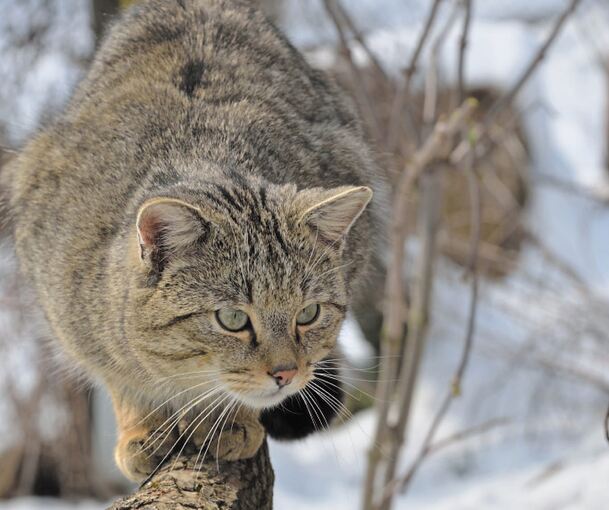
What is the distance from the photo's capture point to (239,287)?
2.19 m

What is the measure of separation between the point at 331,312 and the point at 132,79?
1.08 meters

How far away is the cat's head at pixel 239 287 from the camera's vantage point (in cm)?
219

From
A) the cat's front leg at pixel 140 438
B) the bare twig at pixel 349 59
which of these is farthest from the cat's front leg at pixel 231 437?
the bare twig at pixel 349 59

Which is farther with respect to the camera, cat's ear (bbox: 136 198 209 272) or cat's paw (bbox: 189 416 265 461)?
cat's paw (bbox: 189 416 265 461)

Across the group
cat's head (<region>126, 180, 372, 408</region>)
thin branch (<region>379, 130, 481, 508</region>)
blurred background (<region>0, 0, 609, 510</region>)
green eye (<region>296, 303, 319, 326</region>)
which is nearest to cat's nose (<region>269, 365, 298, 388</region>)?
cat's head (<region>126, 180, 372, 408</region>)

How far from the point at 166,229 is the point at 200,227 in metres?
0.08

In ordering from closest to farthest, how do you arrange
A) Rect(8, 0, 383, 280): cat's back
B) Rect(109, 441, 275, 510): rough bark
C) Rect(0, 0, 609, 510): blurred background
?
Rect(109, 441, 275, 510): rough bark
Rect(8, 0, 383, 280): cat's back
Rect(0, 0, 609, 510): blurred background

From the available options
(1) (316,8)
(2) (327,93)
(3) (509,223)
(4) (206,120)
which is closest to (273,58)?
(2) (327,93)

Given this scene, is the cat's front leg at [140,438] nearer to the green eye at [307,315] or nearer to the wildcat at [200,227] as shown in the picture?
the wildcat at [200,227]

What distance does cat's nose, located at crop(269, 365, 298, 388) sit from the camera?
7.17ft

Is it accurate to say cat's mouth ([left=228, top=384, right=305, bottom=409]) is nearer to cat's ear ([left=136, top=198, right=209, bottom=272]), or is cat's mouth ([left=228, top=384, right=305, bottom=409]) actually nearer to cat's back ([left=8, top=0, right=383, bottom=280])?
cat's ear ([left=136, top=198, right=209, bottom=272])

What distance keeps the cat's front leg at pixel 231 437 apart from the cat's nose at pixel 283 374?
0.59 feet

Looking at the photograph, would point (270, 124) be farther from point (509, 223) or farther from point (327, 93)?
point (509, 223)

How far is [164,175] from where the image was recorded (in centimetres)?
250
